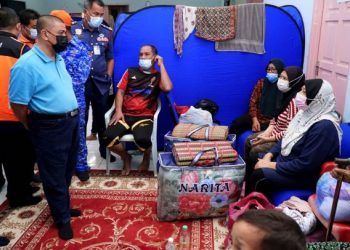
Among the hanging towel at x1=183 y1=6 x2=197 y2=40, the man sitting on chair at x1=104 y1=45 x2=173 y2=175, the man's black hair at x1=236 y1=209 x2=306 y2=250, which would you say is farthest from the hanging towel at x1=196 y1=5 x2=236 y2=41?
the man's black hair at x1=236 y1=209 x2=306 y2=250

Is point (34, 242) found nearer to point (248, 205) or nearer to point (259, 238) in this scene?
point (248, 205)

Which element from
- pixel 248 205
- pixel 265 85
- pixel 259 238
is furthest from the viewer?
pixel 265 85

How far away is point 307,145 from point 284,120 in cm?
71

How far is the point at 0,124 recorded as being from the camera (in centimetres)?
229

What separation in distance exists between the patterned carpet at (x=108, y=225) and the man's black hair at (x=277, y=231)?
1.26 metres

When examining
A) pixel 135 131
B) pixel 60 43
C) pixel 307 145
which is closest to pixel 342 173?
pixel 307 145

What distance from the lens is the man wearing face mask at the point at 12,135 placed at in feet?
7.32

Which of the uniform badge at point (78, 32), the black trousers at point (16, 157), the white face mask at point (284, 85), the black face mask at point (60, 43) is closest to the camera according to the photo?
the black face mask at point (60, 43)

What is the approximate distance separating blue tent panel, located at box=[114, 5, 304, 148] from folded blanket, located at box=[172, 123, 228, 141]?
80 centimetres

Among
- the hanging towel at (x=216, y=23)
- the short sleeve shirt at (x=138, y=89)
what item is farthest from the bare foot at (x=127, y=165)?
the hanging towel at (x=216, y=23)

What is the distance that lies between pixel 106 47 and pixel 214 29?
1.14 m

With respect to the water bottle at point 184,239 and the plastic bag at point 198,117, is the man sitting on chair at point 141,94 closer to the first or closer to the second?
the plastic bag at point 198,117

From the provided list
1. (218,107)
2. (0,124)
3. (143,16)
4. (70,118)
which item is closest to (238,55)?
(218,107)

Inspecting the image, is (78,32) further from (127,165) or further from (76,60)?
(127,165)
